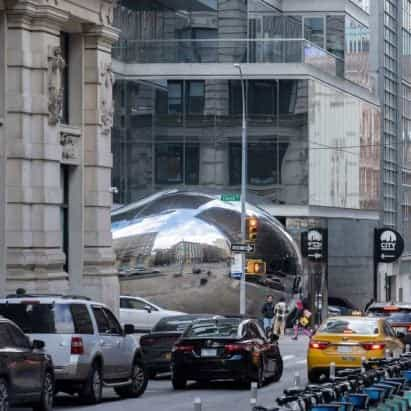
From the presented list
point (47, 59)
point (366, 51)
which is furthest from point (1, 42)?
point (366, 51)

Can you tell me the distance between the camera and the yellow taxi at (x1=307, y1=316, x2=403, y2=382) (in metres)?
27.9

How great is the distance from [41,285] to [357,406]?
20.0m

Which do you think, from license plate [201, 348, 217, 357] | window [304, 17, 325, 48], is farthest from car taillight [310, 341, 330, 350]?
window [304, 17, 325, 48]

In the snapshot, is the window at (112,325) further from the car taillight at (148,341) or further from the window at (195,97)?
the window at (195,97)

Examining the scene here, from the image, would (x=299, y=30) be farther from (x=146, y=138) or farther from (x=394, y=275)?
(x=394, y=275)

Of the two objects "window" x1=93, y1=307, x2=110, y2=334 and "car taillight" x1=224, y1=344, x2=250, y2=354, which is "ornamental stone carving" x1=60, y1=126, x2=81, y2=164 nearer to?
"car taillight" x1=224, y1=344, x2=250, y2=354

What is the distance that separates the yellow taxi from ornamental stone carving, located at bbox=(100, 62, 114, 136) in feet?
39.2

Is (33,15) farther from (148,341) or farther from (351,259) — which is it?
(351,259)

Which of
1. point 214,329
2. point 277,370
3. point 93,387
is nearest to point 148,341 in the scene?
point 277,370

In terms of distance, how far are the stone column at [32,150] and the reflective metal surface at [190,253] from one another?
22.7 m

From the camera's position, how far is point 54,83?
114 feet

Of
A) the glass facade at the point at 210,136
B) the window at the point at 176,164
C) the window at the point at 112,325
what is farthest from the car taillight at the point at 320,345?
the window at the point at 176,164

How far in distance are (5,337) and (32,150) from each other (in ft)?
49.9

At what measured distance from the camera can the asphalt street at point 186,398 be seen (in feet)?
76.1
